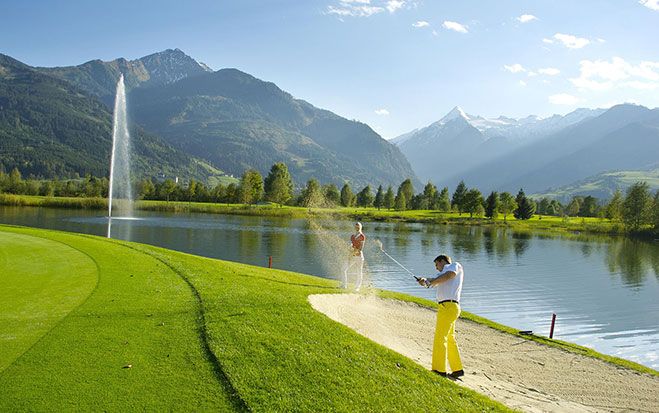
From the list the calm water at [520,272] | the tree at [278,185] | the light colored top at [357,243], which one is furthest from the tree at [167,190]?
the light colored top at [357,243]

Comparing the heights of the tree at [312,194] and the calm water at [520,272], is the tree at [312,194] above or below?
above

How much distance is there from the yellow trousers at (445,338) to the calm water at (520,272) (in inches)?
645

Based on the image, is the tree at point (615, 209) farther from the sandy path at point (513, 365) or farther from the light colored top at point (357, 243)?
the light colored top at point (357, 243)

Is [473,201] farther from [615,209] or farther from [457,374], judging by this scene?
[457,374]

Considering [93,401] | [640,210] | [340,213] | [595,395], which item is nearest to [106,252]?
[93,401]

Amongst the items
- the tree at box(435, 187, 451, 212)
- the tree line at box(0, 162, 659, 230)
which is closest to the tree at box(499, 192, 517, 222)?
the tree line at box(0, 162, 659, 230)

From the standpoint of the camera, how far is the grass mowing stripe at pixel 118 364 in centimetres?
820

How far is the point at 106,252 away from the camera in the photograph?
25047mm

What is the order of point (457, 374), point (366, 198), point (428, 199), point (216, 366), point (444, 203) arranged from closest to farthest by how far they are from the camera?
point (216, 366) → point (457, 374) → point (444, 203) → point (366, 198) → point (428, 199)

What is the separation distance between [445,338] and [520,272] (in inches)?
1808

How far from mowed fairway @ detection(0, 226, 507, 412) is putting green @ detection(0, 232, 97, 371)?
0.17ft

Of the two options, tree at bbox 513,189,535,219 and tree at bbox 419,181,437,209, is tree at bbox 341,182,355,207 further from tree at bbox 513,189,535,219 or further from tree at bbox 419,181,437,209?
tree at bbox 513,189,535,219

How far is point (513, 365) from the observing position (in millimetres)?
17594

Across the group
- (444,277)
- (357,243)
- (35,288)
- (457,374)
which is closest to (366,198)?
(357,243)
